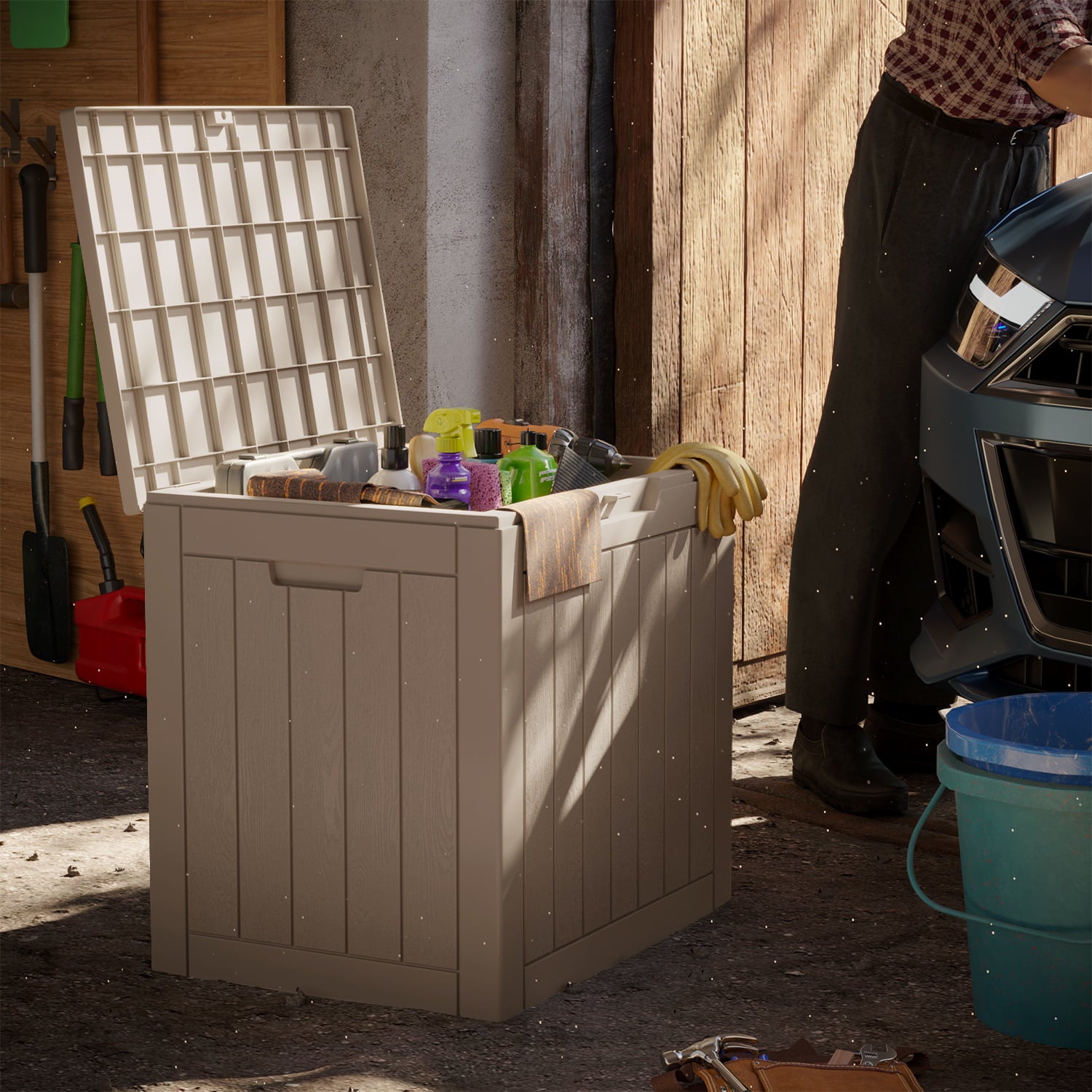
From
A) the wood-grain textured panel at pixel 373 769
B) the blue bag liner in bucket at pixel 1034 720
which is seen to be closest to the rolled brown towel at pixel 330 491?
the wood-grain textured panel at pixel 373 769

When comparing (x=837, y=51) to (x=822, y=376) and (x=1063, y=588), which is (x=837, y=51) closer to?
(x=822, y=376)

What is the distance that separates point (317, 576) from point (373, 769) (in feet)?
0.93

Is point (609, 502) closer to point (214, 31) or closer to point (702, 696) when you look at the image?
point (702, 696)

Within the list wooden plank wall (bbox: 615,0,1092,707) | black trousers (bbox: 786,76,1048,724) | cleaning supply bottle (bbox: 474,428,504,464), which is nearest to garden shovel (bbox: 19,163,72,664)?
wooden plank wall (bbox: 615,0,1092,707)

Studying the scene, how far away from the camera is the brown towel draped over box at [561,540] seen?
2209 mm

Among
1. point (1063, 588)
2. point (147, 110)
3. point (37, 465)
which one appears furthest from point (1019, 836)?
point (37, 465)

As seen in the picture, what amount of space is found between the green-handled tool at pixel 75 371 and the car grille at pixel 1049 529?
225 cm

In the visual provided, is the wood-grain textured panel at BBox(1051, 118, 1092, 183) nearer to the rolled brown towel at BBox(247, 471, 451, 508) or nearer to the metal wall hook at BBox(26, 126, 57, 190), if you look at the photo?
the metal wall hook at BBox(26, 126, 57, 190)

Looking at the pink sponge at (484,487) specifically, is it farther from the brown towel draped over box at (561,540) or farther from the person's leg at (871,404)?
the person's leg at (871,404)

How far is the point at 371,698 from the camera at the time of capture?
2.27 m

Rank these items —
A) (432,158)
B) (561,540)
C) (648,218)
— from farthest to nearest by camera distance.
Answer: (648,218), (432,158), (561,540)

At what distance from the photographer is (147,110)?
2682mm

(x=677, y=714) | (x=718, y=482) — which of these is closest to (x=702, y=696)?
(x=677, y=714)

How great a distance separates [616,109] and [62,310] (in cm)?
149
